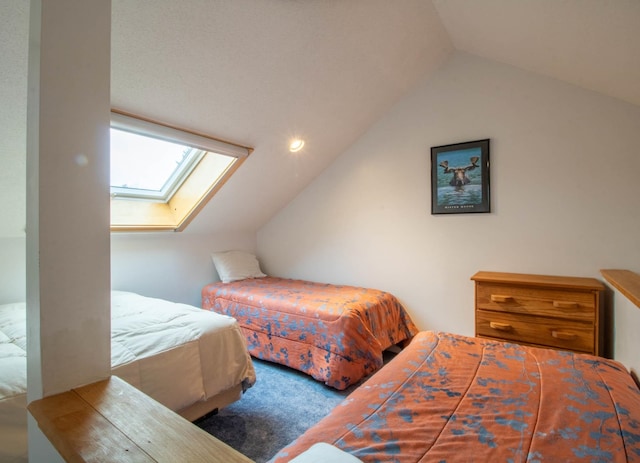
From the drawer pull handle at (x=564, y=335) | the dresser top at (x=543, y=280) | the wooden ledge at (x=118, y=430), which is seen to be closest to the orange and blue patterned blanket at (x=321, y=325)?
the dresser top at (x=543, y=280)

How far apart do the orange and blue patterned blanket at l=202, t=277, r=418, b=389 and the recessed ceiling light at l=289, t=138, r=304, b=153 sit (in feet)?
4.33

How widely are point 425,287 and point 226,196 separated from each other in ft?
6.67

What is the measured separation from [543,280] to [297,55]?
7.08ft

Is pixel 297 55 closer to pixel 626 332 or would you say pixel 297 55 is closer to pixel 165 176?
pixel 165 176

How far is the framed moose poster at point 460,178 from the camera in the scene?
8.20ft

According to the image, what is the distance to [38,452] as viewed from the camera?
720 millimetres

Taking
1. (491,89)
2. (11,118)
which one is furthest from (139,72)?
(491,89)

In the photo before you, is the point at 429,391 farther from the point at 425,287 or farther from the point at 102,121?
the point at 425,287

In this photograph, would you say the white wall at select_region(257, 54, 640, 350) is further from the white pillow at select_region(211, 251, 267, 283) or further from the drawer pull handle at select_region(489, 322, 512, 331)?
the white pillow at select_region(211, 251, 267, 283)

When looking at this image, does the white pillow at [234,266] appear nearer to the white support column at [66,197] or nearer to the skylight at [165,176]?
the skylight at [165,176]

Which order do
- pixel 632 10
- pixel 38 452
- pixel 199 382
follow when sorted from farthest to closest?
pixel 199 382, pixel 632 10, pixel 38 452

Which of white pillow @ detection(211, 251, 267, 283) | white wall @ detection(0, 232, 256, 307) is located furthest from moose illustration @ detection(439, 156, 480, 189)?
white wall @ detection(0, 232, 256, 307)

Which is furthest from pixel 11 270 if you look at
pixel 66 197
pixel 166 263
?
pixel 66 197

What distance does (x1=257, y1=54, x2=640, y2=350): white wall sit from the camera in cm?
210
